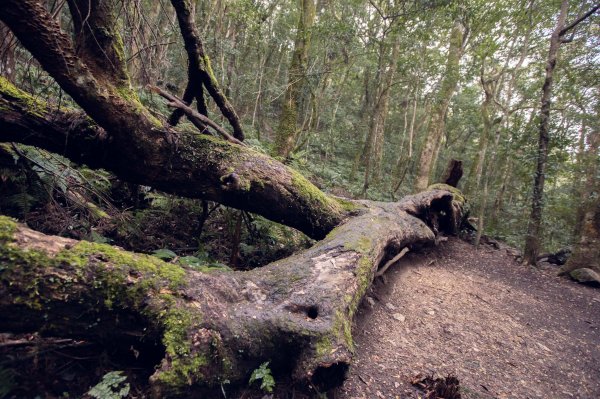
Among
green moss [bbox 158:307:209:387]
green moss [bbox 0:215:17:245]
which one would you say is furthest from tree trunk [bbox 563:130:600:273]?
green moss [bbox 0:215:17:245]

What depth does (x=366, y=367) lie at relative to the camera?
2738mm

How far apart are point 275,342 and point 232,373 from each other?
35 centimetres

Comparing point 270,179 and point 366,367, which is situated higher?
point 270,179

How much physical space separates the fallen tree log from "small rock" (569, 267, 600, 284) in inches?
256

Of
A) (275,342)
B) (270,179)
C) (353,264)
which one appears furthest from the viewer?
(270,179)

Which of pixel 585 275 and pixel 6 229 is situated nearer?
pixel 6 229

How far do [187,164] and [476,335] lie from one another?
4058mm

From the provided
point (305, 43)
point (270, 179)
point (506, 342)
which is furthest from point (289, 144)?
point (506, 342)

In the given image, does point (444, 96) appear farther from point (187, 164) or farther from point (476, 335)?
point (187, 164)

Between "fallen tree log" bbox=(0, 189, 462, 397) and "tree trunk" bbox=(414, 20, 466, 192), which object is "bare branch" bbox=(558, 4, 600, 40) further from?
"fallen tree log" bbox=(0, 189, 462, 397)

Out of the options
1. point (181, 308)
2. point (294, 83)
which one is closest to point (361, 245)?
point (181, 308)

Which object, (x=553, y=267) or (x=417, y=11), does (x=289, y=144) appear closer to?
(x=417, y=11)

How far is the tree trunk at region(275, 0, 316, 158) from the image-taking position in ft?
27.9

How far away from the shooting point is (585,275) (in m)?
6.43
